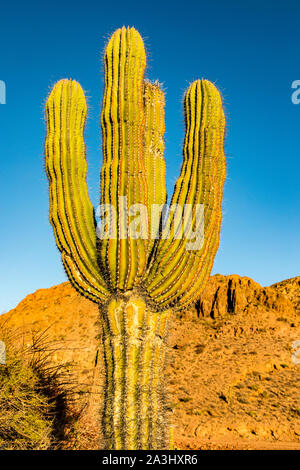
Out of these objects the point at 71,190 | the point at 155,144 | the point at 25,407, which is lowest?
the point at 25,407

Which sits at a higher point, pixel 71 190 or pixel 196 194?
pixel 71 190

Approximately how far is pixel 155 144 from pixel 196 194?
120cm

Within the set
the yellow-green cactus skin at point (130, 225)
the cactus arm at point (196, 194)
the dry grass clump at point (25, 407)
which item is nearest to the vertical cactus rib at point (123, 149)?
the yellow-green cactus skin at point (130, 225)

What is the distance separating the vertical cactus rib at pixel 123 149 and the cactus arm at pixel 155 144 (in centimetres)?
71

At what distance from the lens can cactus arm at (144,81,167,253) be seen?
239 inches

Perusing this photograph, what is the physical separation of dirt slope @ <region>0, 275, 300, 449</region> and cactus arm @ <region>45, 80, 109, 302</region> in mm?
2090

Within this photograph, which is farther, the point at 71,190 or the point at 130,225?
the point at 71,190

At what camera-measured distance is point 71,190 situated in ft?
19.1

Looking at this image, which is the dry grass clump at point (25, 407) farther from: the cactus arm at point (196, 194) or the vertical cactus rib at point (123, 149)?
the cactus arm at point (196, 194)

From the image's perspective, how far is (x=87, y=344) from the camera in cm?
1820

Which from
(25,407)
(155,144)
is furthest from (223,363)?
(155,144)

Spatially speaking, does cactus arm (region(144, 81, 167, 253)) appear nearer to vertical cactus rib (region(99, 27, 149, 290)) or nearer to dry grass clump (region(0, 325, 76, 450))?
vertical cactus rib (region(99, 27, 149, 290))

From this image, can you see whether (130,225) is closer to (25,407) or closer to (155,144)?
(155,144)
